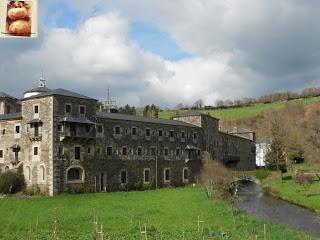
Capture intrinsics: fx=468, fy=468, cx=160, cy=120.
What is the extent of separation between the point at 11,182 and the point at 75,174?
6.58m

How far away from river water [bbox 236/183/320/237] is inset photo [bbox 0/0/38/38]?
923 inches

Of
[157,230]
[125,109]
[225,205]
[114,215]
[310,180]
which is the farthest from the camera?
[125,109]

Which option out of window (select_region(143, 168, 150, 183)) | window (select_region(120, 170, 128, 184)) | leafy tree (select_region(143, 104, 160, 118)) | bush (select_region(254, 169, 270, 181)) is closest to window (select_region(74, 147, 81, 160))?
window (select_region(120, 170, 128, 184))

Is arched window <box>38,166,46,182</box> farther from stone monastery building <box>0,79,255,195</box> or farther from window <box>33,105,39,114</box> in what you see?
window <box>33,105,39,114</box>

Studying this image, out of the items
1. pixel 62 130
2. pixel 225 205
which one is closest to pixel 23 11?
pixel 225 205

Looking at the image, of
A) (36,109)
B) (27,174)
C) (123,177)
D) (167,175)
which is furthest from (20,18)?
(167,175)

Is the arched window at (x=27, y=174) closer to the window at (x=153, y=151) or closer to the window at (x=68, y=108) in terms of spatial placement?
the window at (x=68, y=108)

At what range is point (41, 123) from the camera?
4900 centimetres

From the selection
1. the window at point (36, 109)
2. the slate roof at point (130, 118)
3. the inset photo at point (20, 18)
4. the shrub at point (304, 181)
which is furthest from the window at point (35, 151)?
the inset photo at point (20, 18)

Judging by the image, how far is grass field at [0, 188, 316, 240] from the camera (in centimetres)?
2294

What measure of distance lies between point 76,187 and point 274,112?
87200mm

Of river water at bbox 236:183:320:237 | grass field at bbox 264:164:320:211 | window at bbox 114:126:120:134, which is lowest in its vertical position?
river water at bbox 236:183:320:237

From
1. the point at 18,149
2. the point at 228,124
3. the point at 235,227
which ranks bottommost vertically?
the point at 235,227

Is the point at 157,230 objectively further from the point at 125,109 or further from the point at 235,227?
the point at 125,109
